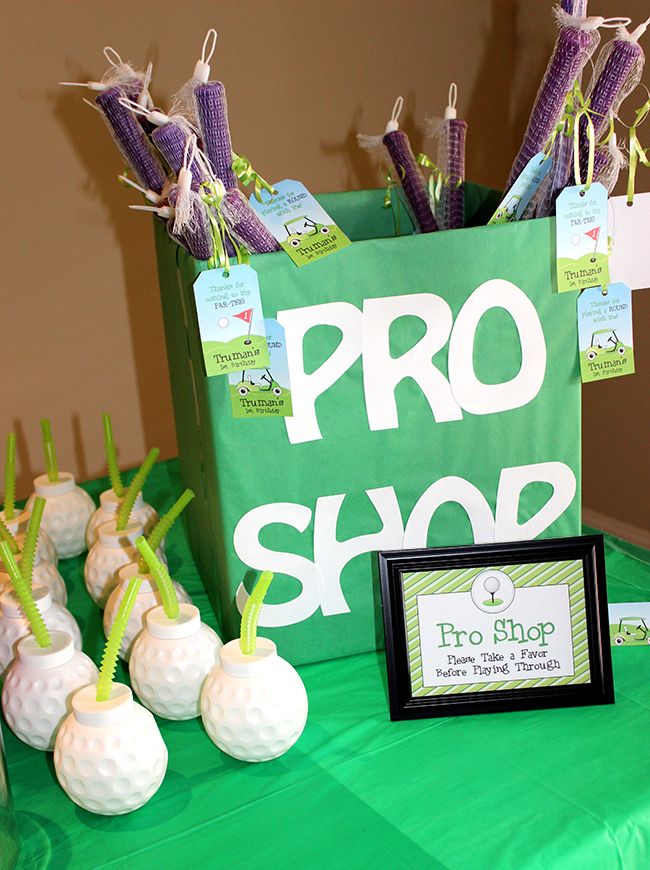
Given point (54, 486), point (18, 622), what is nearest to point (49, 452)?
point (54, 486)

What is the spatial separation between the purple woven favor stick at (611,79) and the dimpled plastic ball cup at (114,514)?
65 cm

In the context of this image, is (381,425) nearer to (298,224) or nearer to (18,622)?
(298,224)

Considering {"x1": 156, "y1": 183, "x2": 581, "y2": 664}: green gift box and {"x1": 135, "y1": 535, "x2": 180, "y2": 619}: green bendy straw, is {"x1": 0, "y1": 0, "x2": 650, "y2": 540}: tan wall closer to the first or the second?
{"x1": 156, "y1": 183, "x2": 581, "y2": 664}: green gift box

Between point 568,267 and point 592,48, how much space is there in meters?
0.21

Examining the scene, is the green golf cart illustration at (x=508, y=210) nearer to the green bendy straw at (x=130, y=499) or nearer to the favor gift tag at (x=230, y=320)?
the favor gift tag at (x=230, y=320)

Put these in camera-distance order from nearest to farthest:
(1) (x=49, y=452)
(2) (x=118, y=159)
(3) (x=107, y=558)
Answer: (3) (x=107, y=558) → (1) (x=49, y=452) → (2) (x=118, y=159)

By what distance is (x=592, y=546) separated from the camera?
883mm

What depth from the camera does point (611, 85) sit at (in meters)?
0.87

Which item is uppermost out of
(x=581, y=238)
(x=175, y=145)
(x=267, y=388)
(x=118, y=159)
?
(x=118, y=159)

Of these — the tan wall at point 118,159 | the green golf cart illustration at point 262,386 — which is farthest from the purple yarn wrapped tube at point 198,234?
the tan wall at point 118,159

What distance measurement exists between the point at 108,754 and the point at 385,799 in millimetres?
235

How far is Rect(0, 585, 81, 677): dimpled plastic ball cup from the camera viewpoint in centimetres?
90

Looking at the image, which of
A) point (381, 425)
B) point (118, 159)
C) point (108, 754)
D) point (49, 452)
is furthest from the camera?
point (118, 159)

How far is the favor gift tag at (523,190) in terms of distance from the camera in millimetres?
930
